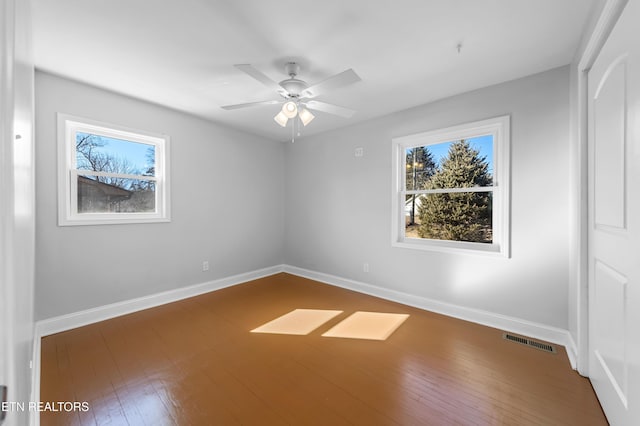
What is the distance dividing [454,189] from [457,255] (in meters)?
0.77

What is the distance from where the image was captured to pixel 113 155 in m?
3.02

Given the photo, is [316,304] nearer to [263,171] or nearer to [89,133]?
[263,171]

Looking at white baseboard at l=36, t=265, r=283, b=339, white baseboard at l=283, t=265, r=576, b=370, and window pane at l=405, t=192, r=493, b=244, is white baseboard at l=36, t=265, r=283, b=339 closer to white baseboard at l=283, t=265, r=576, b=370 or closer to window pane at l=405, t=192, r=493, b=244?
white baseboard at l=283, t=265, r=576, b=370

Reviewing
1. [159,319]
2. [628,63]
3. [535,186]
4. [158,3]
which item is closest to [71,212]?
[159,319]

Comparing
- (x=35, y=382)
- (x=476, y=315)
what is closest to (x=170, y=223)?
(x=35, y=382)

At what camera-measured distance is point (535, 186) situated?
8.15 ft

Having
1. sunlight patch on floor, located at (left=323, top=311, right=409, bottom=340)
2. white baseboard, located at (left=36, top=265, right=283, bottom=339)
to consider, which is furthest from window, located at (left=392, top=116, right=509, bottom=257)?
white baseboard, located at (left=36, top=265, right=283, bottom=339)

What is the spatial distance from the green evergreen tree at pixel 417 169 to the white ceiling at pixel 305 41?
0.76 metres

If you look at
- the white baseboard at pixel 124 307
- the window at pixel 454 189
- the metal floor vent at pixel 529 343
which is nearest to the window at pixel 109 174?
the white baseboard at pixel 124 307

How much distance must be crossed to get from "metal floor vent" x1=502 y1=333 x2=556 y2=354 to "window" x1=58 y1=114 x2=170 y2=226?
402 centimetres

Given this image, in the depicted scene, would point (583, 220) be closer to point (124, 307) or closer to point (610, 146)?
point (610, 146)

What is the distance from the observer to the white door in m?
1.19

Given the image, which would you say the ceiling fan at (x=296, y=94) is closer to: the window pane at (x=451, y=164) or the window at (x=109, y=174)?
the window pane at (x=451, y=164)

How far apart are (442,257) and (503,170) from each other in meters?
1.13
